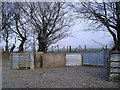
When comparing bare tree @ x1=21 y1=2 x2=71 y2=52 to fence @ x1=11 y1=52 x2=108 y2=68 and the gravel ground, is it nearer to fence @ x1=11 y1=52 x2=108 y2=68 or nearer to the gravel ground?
fence @ x1=11 y1=52 x2=108 y2=68

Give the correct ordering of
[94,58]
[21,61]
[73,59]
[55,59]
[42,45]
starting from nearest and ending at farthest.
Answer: [21,61] < [55,59] < [94,58] < [73,59] < [42,45]

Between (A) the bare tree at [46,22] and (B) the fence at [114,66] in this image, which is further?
(A) the bare tree at [46,22]

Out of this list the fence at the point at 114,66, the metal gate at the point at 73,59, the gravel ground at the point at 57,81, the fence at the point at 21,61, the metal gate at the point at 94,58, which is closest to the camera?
the gravel ground at the point at 57,81

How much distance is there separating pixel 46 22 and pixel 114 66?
39.7 feet

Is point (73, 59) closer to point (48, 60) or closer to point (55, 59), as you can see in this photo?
point (55, 59)

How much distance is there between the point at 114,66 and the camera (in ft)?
19.1

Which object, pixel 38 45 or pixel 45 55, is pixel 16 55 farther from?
pixel 38 45

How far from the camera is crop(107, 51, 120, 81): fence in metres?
5.81

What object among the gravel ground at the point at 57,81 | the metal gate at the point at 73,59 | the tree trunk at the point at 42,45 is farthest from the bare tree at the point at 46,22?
the gravel ground at the point at 57,81

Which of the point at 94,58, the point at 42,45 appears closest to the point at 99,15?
the point at 94,58

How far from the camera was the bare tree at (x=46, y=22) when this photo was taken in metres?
16.5

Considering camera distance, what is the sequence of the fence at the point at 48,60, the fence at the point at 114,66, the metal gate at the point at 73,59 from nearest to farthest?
the fence at the point at 114,66 < the fence at the point at 48,60 < the metal gate at the point at 73,59

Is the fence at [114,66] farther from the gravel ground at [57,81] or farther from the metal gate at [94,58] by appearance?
the metal gate at [94,58]

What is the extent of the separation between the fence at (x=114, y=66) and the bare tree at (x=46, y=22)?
35.4ft
